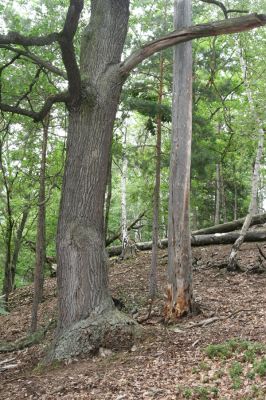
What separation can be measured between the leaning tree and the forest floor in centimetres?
45

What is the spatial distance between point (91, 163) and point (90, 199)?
57 centimetres

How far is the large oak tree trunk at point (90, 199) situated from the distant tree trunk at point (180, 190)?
1313 mm

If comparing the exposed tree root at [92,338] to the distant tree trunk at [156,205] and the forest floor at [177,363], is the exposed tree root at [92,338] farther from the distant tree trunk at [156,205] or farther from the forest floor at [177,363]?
the distant tree trunk at [156,205]

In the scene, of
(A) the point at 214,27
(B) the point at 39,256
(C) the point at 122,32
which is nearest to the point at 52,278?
(B) the point at 39,256

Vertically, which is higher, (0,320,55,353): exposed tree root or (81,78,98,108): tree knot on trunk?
(81,78,98,108): tree knot on trunk

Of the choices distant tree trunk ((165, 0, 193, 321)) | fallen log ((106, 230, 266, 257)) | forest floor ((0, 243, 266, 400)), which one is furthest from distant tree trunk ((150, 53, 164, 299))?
fallen log ((106, 230, 266, 257))

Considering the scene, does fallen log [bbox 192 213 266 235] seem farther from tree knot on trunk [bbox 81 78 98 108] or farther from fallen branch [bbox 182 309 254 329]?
tree knot on trunk [bbox 81 78 98 108]

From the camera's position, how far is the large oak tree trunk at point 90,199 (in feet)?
19.9

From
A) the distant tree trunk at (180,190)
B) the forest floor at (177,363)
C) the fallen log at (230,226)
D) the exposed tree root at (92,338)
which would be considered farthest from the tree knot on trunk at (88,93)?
the fallen log at (230,226)

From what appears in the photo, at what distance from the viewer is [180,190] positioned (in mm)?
7395

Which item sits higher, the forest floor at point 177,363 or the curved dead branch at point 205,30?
the curved dead branch at point 205,30

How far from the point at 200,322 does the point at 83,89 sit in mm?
4297

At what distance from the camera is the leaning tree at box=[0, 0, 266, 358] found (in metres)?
5.99

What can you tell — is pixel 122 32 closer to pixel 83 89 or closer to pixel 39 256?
pixel 83 89
